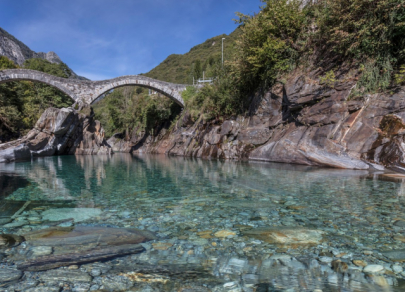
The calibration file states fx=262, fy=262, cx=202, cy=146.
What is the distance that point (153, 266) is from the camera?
2.36 meters

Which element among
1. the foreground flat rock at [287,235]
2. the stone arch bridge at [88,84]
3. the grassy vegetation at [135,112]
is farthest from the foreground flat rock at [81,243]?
the grassy vegetation at [135,112]

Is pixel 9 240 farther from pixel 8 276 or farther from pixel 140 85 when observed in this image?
pixel 140 85

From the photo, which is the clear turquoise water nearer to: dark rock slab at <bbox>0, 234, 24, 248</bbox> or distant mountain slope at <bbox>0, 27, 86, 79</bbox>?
dark rock slab at <bbox>0, 234, 24, 248</bbox>

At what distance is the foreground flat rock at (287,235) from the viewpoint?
2.88 m

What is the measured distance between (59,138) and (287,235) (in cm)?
2453

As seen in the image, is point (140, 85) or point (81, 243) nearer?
point (81, 243)

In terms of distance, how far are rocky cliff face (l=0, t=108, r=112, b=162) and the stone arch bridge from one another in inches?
121

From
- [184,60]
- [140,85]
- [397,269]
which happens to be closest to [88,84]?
[140,85]

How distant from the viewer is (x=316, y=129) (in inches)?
461

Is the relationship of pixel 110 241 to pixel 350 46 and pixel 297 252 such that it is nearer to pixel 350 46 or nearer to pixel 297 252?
pixel 297 252

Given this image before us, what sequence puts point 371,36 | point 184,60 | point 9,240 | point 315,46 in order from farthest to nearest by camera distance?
point 184,60
point 315,46
point 371,36
point 9,240

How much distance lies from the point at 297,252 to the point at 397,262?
0.85 meters

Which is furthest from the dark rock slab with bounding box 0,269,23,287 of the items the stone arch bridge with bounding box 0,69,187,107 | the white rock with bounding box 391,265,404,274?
the stone arch bridge with bounding box 0,69,187,107

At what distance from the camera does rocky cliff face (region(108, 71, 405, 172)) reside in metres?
9.37
